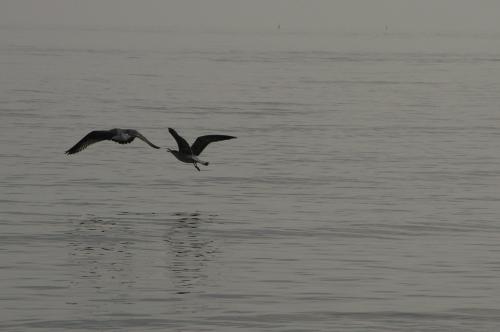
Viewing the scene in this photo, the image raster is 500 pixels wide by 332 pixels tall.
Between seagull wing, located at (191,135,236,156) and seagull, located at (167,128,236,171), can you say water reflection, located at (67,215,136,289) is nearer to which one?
seagull, located at (167,128,236,171)

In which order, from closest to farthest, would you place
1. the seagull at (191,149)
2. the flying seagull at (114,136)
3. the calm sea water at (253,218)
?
the calm sea water at (253,218)
the flying seagull at (114,136)
the seagull at (191,149)

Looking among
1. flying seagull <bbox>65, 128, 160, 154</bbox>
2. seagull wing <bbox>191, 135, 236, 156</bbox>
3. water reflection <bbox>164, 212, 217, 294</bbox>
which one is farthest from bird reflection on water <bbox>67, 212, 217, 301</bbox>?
flying seagull <bbox>65, 128, 160, 154</bbox>

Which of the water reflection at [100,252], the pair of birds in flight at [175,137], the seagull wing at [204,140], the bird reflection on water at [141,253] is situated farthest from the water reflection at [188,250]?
the seagull wing at [204,140]

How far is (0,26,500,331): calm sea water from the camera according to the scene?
74.1 feet

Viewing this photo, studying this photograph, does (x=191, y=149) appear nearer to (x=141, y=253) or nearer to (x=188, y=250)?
(x=188, y=250)

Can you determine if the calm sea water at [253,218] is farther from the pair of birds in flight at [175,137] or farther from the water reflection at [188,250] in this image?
the pair of birds in flight at [175,137]

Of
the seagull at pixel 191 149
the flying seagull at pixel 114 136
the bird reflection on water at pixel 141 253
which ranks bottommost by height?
the bird reflection on water at pixel 141 253

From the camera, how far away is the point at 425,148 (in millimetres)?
48344

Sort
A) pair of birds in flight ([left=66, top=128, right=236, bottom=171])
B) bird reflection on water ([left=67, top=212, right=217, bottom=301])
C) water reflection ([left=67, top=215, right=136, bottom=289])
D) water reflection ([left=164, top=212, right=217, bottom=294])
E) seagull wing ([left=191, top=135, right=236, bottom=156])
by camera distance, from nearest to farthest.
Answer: bird reflection on water ([left=67, top=212, right=217, bottom=301]) < water reflection ([left=67, top=215, right=136, bottom=289]) < water reflection ([left=164, top=212, right=217, bottom=294]) < pair of birds in flight ([left=66, top=128, right=236, bottom=171]) < seagull wing ([left=191, top=135, right=236, bottom=156])

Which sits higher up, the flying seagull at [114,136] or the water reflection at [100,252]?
the flying seagull at [114,136]

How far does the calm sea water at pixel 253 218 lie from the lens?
22.6 metres

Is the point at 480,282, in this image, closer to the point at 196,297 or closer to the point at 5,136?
the point at 196,297

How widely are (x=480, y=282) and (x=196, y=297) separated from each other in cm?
492

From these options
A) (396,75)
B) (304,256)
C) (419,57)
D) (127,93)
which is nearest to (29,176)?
(304,256)
